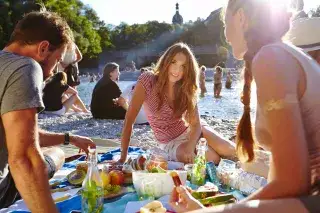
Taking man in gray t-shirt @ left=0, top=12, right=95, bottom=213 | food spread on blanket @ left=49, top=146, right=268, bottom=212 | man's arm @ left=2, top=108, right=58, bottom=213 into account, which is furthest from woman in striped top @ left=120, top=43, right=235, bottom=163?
man's arm @ left=2, top=108, right=58, bottom=213

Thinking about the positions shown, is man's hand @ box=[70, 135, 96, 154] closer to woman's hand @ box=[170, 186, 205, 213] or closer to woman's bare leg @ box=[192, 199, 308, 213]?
woman's hand @ box=[170, 186, 205, 213]

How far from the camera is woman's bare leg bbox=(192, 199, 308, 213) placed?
1471 mm

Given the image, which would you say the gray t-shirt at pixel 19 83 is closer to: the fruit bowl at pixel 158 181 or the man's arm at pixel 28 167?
the man's arm at pixel 28 167

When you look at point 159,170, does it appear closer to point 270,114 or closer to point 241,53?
point 241,53

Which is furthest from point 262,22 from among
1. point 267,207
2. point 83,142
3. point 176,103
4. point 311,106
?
point 176,103

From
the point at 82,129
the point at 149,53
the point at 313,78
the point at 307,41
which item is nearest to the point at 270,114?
the point at 313,78

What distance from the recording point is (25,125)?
220cm

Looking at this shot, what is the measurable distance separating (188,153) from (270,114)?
8.27 ft

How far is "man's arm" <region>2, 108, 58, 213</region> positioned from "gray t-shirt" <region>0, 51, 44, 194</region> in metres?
0.10

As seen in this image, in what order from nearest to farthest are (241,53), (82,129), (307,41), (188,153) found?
1. (241,53)
2. (307,41)
3. (188,153)
4. (82,129)

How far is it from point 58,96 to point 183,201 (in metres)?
7.84

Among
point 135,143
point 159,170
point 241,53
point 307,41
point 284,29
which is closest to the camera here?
point 284,29

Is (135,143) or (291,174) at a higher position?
(291,174)

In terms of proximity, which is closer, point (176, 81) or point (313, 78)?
point (313, 78)
